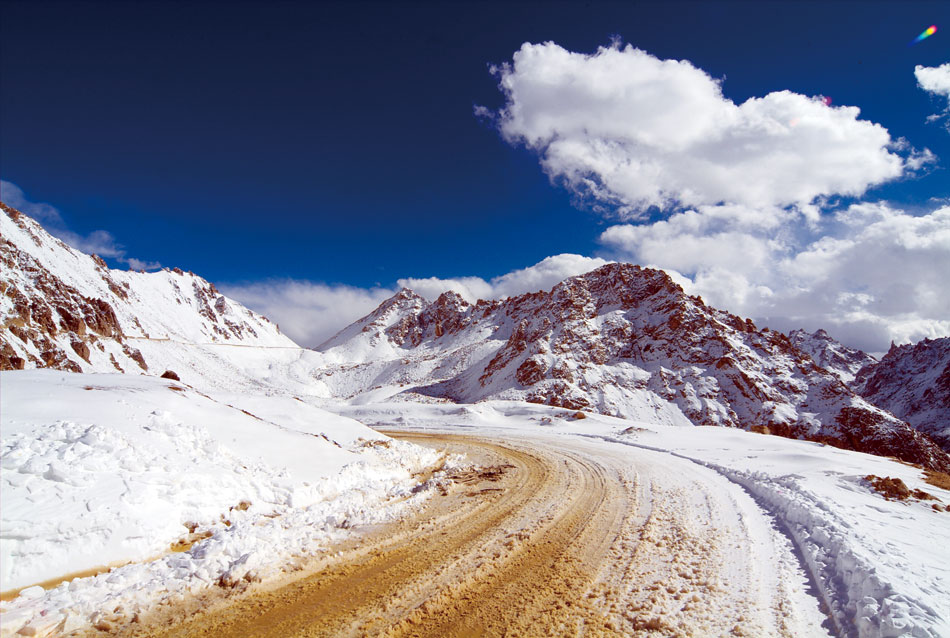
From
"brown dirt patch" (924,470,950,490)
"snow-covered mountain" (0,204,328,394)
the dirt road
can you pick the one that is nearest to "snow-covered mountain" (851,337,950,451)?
"brown dirt patch" (924,470,950,490)

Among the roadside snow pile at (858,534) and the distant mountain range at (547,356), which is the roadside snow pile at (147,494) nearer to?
the roadside snow pile at (858,534)

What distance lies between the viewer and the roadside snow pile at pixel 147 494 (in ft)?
19.7

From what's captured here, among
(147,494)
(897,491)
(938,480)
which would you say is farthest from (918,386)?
(147,494)

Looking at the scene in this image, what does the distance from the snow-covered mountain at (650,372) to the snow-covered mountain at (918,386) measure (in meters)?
85.5

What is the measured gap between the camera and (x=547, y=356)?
267 feet

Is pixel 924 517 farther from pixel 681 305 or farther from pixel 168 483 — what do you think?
pixel 681 305

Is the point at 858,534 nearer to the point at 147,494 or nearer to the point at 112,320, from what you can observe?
the point at 147,494

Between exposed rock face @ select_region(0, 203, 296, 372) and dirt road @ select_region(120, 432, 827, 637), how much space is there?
47971 millimetres

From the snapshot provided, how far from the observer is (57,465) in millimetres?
7555

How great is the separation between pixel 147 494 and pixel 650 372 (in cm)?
8086

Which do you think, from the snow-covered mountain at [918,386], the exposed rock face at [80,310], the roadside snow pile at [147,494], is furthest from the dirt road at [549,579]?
the snow-covered mountain at [918,386]

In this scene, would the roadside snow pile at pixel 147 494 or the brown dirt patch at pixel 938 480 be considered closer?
the roadside snow pile at pixel 147 494

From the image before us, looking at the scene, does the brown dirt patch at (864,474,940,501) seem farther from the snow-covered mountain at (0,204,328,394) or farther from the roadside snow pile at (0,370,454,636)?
the snow-covered mountain at (0,204,328,394)

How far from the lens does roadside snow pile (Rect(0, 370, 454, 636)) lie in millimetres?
6000
